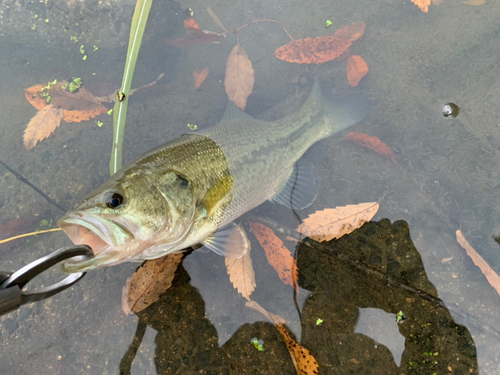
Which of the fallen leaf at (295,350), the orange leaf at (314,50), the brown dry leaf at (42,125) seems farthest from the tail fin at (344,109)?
the brown dry leaf at (42,125)

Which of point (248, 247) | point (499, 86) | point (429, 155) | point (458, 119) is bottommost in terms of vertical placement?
point (248, 247)

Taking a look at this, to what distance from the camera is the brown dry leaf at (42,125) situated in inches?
122

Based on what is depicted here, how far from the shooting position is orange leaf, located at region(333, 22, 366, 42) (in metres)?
3.25

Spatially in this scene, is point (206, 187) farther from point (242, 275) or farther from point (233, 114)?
point (233, 114)

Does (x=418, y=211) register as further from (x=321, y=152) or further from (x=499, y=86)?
(x=499, y=86)

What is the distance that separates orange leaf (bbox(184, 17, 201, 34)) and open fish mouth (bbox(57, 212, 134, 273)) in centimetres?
255

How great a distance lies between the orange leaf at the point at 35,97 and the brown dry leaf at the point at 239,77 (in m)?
1.96

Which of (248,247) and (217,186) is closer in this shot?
(217,186)

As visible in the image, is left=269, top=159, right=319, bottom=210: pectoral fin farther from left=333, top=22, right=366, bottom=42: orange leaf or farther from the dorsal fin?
left=333, top=22, right=366, bottom=42: orange leaf

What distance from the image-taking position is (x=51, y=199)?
2.96 metres

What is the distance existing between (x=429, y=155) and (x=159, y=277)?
2.75 m

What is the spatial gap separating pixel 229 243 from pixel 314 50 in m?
2.26

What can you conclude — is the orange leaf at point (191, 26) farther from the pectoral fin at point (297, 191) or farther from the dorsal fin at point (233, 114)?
the pectoral fin at point (297, 191)

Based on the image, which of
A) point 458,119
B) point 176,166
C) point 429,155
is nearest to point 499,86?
point 458,119
